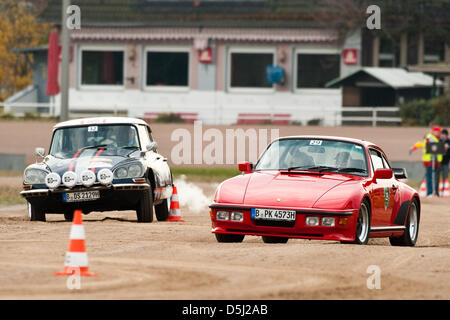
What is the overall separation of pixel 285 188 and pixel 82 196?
4402 mm

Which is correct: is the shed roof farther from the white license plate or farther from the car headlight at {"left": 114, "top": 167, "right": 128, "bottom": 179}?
the white license plate

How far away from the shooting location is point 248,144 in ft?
130

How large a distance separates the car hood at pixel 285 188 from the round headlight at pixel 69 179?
12.0 ft

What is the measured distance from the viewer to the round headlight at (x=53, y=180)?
55.5ft

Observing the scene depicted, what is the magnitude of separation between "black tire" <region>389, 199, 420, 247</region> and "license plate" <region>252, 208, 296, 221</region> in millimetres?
2547

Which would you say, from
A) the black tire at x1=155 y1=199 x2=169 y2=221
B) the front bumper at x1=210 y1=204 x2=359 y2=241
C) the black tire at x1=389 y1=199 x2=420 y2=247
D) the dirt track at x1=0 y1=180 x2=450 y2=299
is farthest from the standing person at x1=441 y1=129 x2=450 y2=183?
the front bumper at x1=210 y1=204 x2=359 y2=241

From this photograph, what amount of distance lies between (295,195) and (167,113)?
33892mm

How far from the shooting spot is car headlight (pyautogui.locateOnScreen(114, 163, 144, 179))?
17078 millimetres

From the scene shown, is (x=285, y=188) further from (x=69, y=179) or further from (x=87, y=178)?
(x=69, y=179)

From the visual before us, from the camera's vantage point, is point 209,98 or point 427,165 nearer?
point 427,165

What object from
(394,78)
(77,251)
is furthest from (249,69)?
(77,251)

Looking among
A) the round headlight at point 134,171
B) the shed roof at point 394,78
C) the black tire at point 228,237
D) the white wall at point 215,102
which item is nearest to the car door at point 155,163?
the round headlight at point 134,171

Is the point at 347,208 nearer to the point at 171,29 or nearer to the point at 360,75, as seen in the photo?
the point at 360,75
